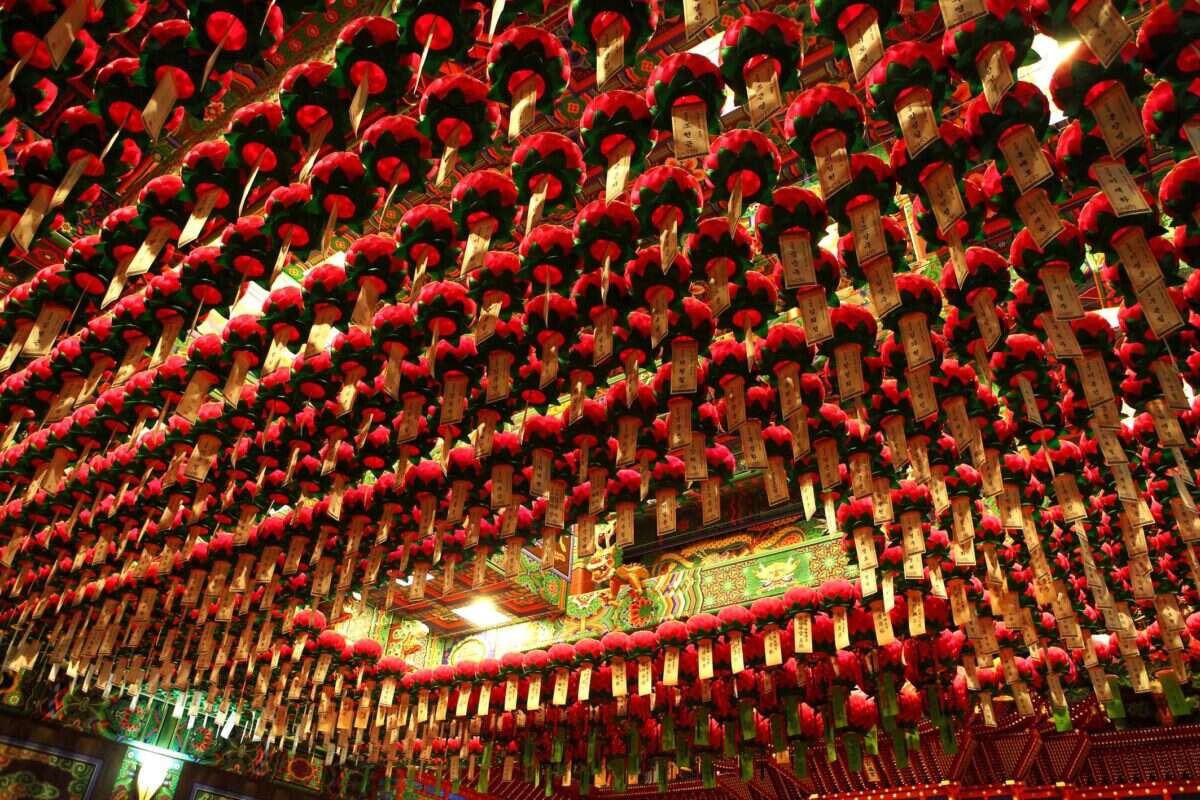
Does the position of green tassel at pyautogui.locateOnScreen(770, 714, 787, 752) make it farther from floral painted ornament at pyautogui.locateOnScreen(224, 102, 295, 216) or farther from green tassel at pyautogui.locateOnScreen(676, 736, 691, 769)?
floral painted ornament at pyautogui.locateOnScreen(224, 102, 295, 216)

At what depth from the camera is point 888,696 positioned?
20.8ft

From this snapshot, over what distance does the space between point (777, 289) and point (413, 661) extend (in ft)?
33.7

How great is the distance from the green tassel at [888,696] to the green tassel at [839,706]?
32cm

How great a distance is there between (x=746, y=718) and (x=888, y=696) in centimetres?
133

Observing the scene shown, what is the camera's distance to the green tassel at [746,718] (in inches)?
274

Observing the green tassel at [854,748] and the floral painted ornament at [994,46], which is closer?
the floral painted ornament at [994,46]

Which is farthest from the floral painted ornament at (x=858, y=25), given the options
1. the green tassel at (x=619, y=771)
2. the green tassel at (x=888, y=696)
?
the green tassel at (x=619, y=771)

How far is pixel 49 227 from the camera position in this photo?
3119 millimetres

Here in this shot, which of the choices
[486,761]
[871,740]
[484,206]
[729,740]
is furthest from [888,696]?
[484,206]

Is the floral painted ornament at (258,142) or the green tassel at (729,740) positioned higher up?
the floral painted ornament at (258,142)

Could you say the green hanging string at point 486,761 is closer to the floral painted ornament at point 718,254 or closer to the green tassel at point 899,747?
the green tassel at point 899,747

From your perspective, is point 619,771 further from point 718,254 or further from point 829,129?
point 829,129

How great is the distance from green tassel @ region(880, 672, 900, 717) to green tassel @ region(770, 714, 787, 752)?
4.03 feet

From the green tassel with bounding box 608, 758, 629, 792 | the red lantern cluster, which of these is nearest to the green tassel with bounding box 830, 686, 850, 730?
the red lantern cluster
